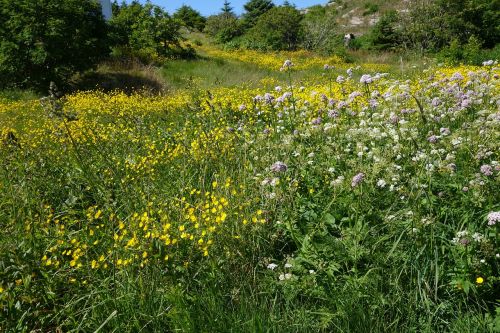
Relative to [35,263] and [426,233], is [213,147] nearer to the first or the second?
[35,263]

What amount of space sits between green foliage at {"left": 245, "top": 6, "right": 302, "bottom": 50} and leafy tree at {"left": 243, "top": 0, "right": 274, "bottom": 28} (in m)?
7.44

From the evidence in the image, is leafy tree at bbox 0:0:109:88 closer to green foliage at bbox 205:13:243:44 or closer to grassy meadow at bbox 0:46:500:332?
grassy meadow at bbox 0:46:500:332

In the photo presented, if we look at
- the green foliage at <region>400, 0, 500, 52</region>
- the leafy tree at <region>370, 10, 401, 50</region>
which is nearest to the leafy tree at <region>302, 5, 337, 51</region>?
the leafy tree at <region>370, 10, 401, 50</region>

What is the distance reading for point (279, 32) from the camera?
30.0 meters

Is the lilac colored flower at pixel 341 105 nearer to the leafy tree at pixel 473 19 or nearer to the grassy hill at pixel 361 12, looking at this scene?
the leafy tree at pixel 473 19

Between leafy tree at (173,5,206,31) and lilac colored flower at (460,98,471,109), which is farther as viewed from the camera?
leafy tree at (173,5,206,31)

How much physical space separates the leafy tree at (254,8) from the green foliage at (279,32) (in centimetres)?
744

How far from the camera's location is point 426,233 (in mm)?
2557

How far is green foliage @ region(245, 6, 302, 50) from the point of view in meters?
29.7

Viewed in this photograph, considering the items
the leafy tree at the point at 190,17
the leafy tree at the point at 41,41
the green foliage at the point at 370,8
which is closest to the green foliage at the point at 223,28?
the leafy tree at the point at 190,17

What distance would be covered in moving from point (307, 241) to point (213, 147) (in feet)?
5.91

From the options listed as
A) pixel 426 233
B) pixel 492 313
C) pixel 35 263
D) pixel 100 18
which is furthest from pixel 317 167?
pixel 100 18

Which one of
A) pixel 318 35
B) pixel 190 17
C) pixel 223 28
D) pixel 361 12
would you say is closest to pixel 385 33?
pixel 318 35

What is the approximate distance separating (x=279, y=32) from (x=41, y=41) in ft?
66.8
